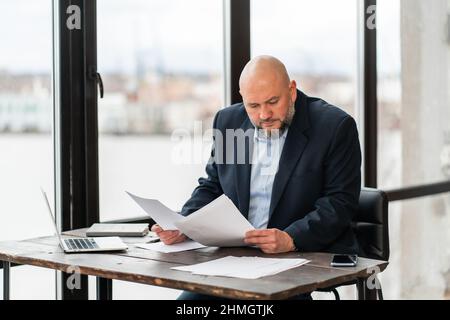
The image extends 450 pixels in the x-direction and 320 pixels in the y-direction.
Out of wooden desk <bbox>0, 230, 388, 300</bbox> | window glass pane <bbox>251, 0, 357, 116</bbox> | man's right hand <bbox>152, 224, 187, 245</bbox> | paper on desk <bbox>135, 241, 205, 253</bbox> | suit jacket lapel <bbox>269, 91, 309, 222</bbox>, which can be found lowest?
wooden desk <bbox>0, 230, 388, 300</bbox>

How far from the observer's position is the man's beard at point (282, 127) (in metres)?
2.92

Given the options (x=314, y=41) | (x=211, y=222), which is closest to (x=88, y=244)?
(x=211, y=222)

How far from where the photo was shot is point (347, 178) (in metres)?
2.81

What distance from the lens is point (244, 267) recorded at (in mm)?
2281

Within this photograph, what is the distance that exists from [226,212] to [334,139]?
646 mm

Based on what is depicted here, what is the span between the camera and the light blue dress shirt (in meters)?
2.95

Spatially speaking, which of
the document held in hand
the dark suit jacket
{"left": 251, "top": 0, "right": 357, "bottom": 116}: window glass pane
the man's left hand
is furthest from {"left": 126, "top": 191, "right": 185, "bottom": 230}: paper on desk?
{"left": 251, "top": 0, "right": 357, "bottom": 116}: window glass pane

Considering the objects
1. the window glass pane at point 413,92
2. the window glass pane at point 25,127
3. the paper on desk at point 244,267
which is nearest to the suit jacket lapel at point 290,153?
the paper on desk at point 244,267

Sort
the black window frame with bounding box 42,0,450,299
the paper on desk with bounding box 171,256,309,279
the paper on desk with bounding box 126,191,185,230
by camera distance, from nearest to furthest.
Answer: the paper on desk with bounding box 171,256,309,279 → the paper on desk with bounding box 126,191,185,230 → the black window frame with bounding box 42,0,450,299

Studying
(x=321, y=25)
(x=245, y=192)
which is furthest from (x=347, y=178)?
(x=321, y=25)

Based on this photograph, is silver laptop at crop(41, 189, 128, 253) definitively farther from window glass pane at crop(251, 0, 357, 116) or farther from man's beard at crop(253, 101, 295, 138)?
window glass pane at crop(251, 0, 357, 116)

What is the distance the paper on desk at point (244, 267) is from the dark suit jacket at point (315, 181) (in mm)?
312

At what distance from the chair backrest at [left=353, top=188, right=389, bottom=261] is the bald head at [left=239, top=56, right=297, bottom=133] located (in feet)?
1.62

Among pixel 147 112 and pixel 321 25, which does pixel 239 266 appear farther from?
pixel 321 25
